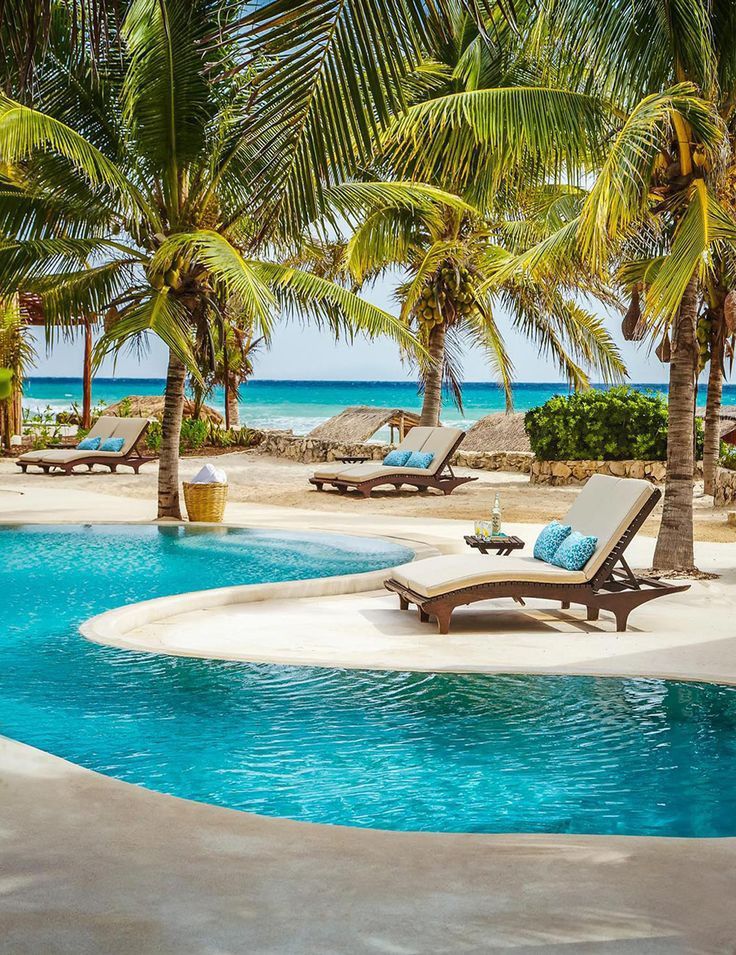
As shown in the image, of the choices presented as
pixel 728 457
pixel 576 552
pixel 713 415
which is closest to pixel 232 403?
pixel 728 457

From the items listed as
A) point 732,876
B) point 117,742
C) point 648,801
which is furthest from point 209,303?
point 732,876

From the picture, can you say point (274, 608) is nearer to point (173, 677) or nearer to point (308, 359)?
point (173, 677)

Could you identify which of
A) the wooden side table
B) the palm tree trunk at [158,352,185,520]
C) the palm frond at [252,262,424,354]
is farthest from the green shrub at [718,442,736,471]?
the wooden side table

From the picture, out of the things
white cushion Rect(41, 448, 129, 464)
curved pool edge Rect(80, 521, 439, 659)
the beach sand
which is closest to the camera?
curved pool edge Rect(80, 521, 439, 659)

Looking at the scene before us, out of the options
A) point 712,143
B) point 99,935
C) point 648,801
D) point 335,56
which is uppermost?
point 712,143

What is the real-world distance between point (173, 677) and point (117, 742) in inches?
40.7

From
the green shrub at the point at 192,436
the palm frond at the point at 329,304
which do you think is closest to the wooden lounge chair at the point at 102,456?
the green shrub at the point at 192,436

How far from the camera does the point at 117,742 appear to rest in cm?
484

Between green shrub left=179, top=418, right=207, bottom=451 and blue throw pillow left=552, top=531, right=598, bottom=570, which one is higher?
green shrub left=179, top=418, right=207, bottom=451

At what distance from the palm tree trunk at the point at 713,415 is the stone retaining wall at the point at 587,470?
1035 millimetres

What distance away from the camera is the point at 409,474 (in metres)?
16.3

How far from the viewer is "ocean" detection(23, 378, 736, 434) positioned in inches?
2459

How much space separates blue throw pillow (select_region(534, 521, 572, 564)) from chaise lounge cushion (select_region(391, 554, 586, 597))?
0.36ft

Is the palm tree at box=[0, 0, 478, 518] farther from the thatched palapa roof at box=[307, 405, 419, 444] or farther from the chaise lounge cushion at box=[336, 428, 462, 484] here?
the thatched palapa roof at box=[307, 405, 419, 444]
